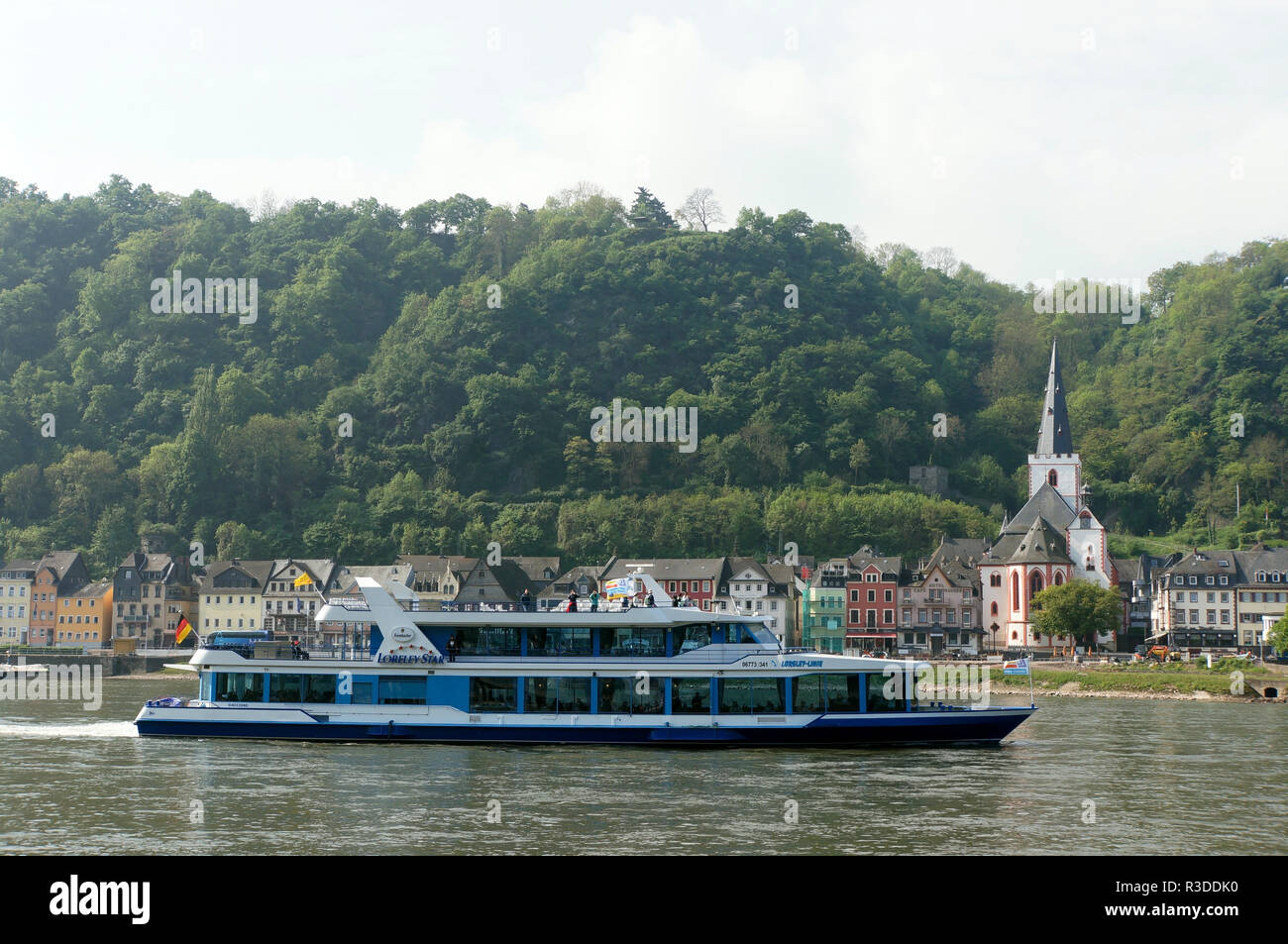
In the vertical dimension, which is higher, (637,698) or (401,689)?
(401,689)

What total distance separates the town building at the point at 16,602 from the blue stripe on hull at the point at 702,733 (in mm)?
84693

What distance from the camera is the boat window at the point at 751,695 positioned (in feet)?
134

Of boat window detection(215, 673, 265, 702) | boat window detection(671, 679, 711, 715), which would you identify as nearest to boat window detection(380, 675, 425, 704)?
boat window detection(215, 673, 265, 702)

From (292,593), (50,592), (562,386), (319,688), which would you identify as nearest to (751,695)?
(319,688)

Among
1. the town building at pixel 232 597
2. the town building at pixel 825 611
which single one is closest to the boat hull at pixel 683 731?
the town building at pixel 825 611

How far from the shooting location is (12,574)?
118m

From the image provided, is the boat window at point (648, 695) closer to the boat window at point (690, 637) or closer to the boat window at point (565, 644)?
the boat window at point (690, 637)

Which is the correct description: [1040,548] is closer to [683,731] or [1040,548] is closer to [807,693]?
[807,693]

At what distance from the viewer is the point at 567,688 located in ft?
136

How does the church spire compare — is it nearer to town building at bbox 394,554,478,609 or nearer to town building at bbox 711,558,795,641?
town building at bbox 711,558,795,641

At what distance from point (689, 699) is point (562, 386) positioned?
118 m

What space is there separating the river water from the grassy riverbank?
85.5 feet
